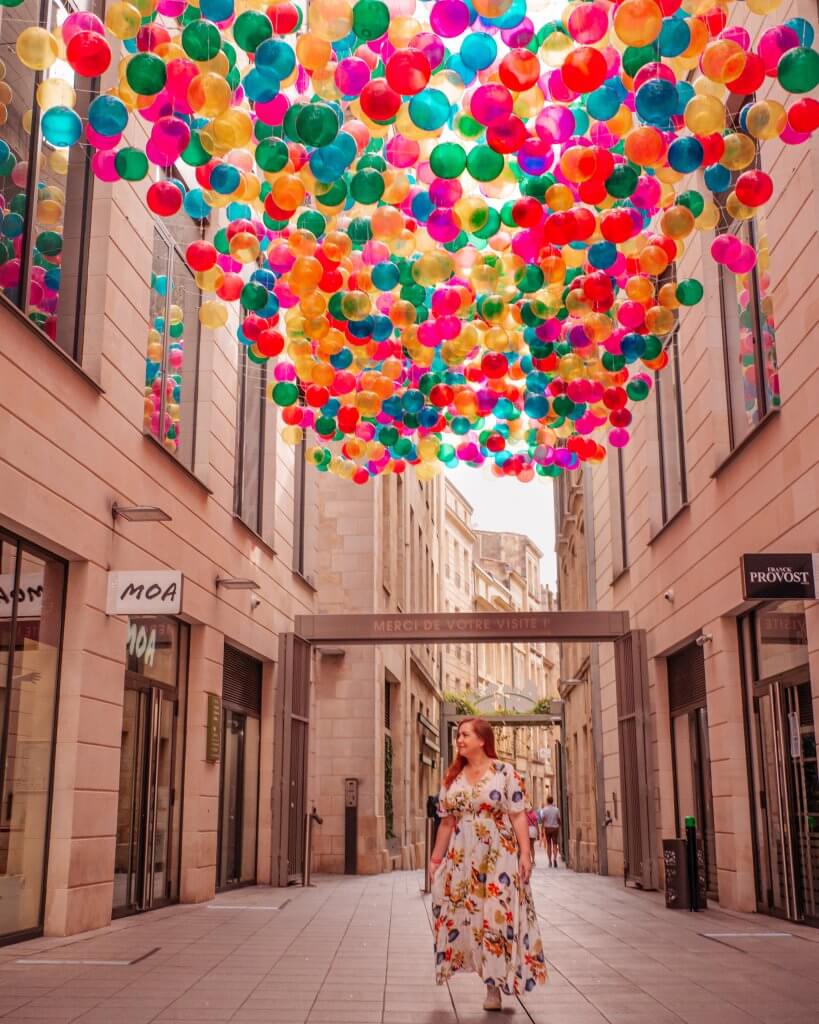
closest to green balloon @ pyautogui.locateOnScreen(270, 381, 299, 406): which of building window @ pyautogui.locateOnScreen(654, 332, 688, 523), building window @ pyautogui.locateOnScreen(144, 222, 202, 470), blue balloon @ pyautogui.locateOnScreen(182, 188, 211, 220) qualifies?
building window @ pyautogui.locateOnScreen(144, 222, 202, 470)

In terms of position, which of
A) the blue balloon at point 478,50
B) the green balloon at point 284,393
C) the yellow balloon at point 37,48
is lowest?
the green balloon at point 284,393

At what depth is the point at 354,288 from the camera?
8.76m

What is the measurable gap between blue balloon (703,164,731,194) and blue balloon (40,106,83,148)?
4.05 meters

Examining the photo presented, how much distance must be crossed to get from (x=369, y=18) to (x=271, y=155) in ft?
3.51

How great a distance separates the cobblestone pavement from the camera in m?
6.08

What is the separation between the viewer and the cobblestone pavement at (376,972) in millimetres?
6078

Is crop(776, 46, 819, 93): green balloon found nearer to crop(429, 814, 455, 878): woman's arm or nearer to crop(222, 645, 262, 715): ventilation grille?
crop(429, 814, 455, 878): woman's arm

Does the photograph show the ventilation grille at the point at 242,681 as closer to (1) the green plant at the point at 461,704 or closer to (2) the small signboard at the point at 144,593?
(2) the small signboard at the point at 144,593

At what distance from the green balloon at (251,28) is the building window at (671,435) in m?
8.69

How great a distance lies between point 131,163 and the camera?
7.04 m

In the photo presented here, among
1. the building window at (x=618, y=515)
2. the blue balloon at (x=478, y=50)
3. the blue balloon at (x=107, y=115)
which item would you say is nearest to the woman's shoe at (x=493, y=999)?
the blue balloon at (x=478, y=50)

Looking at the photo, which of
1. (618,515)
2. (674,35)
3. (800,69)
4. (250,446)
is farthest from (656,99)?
(618,515)

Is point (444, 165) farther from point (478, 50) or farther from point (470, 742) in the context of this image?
point (470, 742)

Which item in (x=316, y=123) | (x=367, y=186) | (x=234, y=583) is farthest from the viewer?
(x=234, y=583)
